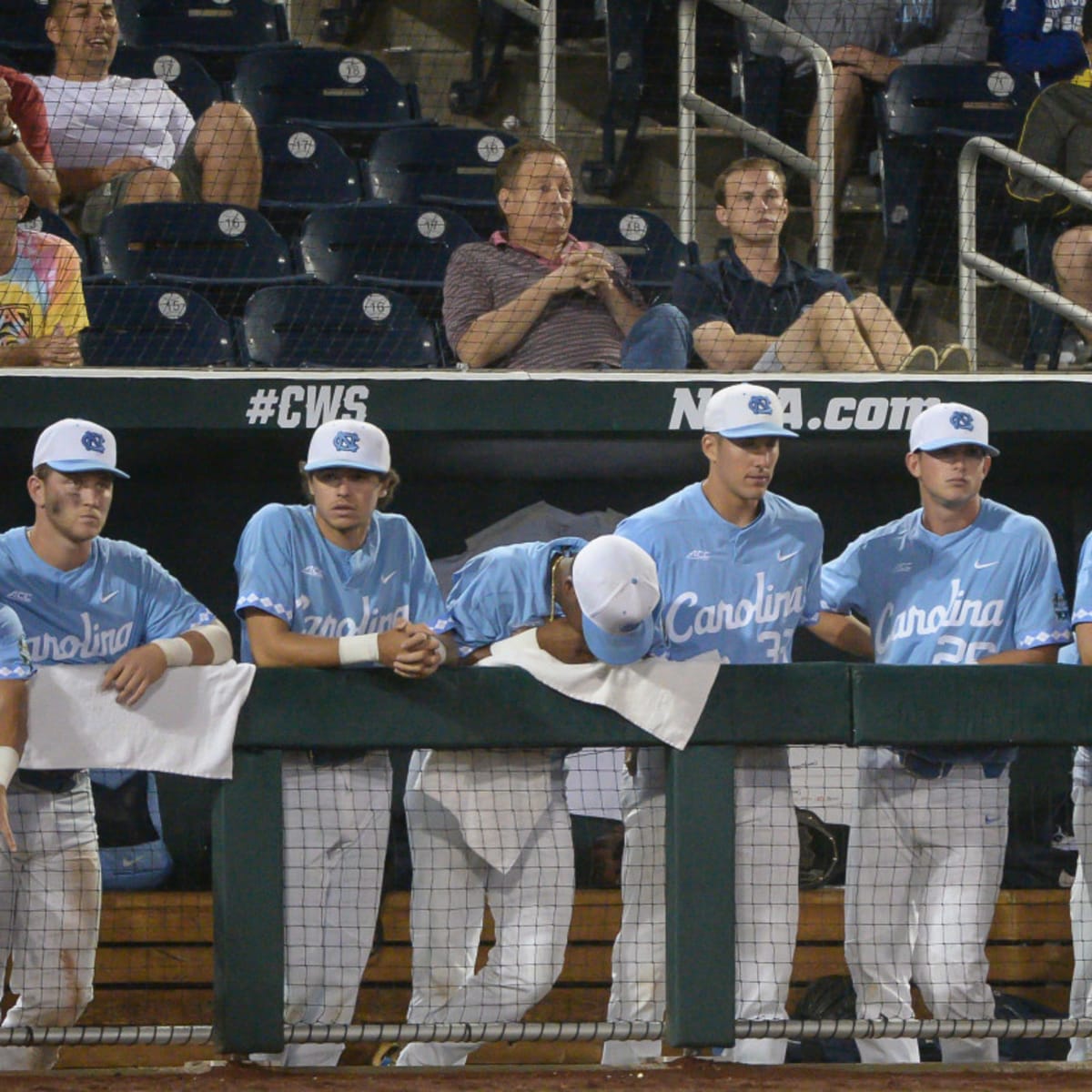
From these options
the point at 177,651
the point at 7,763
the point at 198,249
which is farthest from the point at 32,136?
the point at 7,763

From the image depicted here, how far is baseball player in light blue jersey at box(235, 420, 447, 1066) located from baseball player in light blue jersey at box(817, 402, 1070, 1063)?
3.45ft

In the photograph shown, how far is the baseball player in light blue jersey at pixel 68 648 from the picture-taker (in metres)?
3.87

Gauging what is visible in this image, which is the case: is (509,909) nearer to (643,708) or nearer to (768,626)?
(643,708)

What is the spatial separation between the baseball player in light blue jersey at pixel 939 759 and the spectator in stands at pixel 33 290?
7.98 ft

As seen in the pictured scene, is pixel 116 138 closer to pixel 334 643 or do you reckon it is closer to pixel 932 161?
pixel 932 161

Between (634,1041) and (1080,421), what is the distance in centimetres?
264

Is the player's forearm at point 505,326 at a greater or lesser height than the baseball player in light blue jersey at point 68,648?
greater

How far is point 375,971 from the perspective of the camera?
4.43 m

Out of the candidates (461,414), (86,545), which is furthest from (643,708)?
(461,414)

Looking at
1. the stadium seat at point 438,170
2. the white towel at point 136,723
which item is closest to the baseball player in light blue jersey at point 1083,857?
the white towel at point 136,723

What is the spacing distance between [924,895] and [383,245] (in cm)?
329

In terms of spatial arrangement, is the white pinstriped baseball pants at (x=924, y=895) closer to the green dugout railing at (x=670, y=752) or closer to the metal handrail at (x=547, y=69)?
the green dugout railing at (x=670, y=752)

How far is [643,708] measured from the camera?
3865 millimetres

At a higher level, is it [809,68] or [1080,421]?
[809,68]
